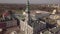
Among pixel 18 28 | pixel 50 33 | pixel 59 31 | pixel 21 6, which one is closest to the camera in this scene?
pixel 50 33

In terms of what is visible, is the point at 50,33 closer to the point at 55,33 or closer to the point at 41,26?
the point at 55,33

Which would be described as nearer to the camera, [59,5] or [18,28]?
[18,28]

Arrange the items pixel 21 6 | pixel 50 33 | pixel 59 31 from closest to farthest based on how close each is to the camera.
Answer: pixel 50 33 < pixel 59 31 < pixel 21 6

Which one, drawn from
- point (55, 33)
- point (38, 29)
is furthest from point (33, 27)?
point (55, 33)

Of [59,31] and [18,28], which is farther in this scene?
[18,28]

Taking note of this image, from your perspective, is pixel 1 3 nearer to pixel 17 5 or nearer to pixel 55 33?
pixel 17 5

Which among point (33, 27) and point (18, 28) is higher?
point (33, 27)

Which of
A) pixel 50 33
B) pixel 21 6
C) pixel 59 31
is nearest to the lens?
pixel 50 33

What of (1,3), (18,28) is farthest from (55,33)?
(1,3)

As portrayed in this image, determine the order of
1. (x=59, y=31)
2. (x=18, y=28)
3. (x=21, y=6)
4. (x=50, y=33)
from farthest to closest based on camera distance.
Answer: (x=21, y=6) → (x=18, y=28) → (x=59, y=31) → (x=50, y=33)
